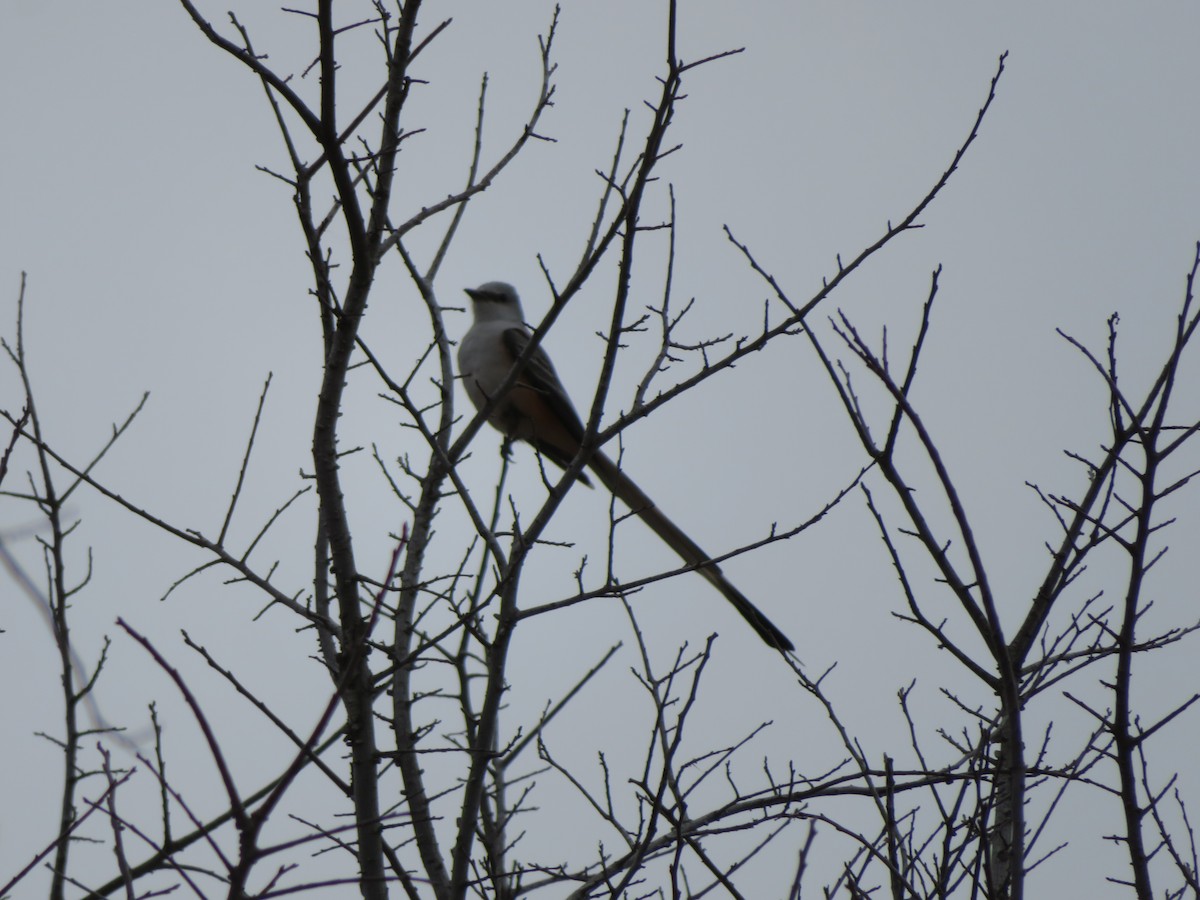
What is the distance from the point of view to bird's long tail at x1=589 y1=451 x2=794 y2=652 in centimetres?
361

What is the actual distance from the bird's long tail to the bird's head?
4.67 ft

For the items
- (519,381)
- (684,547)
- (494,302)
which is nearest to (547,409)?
(519,381)

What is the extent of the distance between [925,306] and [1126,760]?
31.2 inches

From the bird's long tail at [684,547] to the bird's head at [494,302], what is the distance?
1424mm

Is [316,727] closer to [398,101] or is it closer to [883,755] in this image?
[883,755]

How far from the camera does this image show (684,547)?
431cm

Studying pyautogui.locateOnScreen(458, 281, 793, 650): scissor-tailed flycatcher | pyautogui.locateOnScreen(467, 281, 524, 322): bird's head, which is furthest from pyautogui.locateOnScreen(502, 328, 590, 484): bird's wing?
pyautogui.locateOnScreen(467, 281, 524, 322): bird's head

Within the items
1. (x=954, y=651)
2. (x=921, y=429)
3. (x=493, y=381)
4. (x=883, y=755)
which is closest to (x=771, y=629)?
(x=883, y=755)

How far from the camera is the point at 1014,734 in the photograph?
171 cm

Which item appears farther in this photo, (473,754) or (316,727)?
(473,754)

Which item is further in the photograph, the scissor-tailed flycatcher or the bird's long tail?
the scissor-tailed flycatcher

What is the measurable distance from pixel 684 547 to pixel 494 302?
2413 millimetres

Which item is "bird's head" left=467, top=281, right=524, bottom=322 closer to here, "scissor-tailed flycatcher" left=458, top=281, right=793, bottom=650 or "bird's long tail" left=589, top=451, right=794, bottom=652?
"scissor-tailed flycatcher" left=458, top=281, right=793, bottom=650

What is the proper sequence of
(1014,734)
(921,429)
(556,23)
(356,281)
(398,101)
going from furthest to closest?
(556,23), (398,101), (356,281), (921,429), (1014,734)
